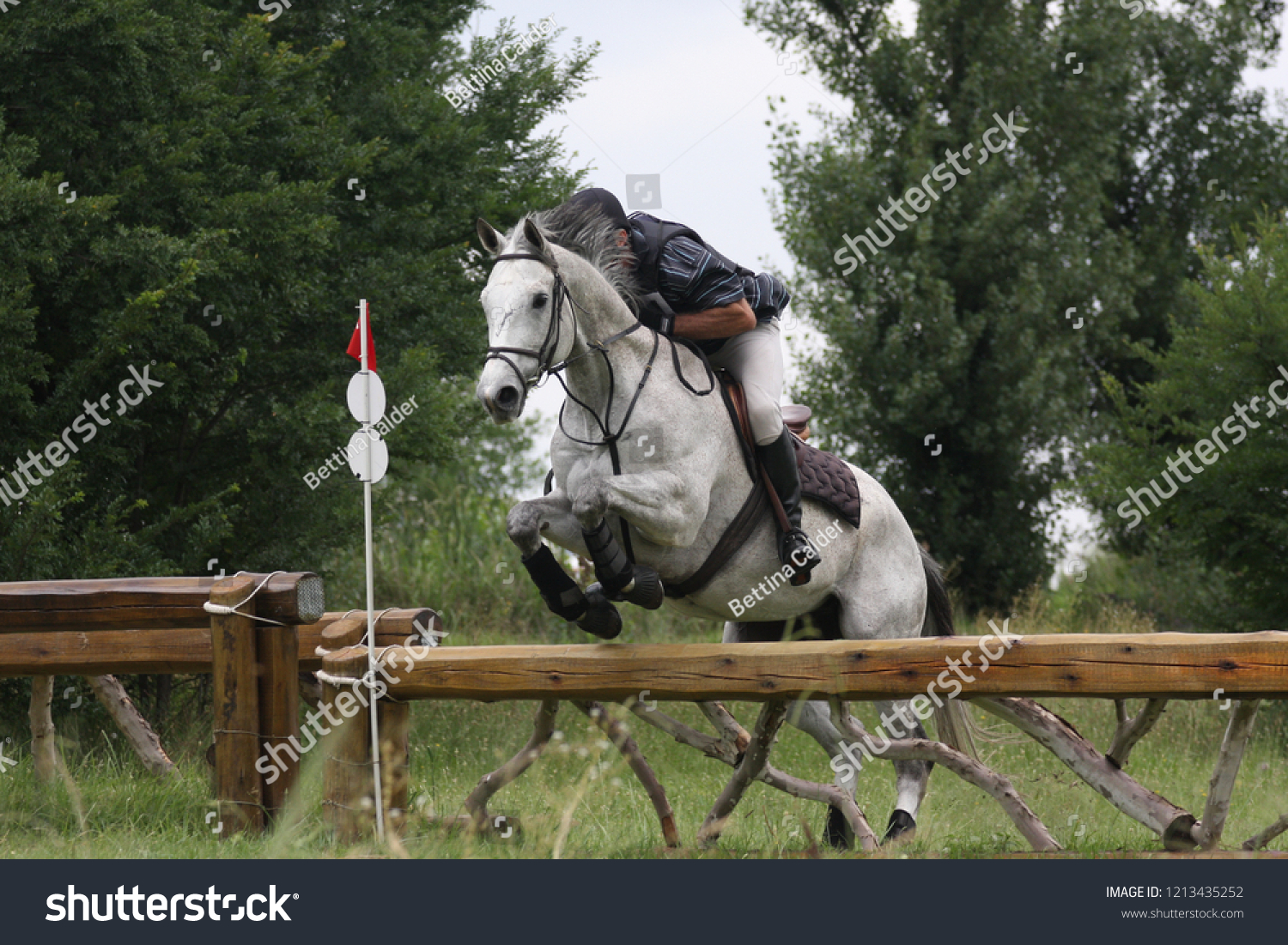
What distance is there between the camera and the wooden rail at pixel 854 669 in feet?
11.8

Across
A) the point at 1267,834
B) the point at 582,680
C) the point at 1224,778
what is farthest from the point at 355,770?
the point at 1267,834

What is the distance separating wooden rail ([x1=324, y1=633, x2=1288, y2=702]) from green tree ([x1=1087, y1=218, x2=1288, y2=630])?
17.5 feet

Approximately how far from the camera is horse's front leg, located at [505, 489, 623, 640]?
371 centimetres

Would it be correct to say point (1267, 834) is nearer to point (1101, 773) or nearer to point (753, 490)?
point (1101, 773)

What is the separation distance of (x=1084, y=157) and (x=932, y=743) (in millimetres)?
12403

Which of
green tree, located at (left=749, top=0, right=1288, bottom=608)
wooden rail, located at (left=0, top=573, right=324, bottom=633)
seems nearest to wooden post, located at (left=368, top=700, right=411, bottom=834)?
wooden rail, located at (left=0, top=573, right=324, bottom=633)

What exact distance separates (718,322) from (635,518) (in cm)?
86

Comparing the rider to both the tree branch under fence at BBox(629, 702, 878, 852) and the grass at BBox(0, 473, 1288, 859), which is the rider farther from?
the grass at BBox(0, 473, 1288, 859)

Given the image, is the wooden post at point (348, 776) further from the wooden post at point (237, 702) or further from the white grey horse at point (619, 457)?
the white grey horse at point (619, 457)

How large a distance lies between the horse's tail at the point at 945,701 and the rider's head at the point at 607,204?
190 cm

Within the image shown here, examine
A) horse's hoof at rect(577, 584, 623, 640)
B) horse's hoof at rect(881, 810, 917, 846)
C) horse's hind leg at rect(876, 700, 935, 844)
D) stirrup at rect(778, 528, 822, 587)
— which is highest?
stirrup at rect(778, 528, 822, 587)

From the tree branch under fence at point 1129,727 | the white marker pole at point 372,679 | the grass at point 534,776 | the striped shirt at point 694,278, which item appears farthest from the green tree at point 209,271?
the tree branch under fence at point 1129,727

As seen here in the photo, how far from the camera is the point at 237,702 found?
4289 mm

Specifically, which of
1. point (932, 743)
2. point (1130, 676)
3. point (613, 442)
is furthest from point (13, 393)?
point (1130, 676)
